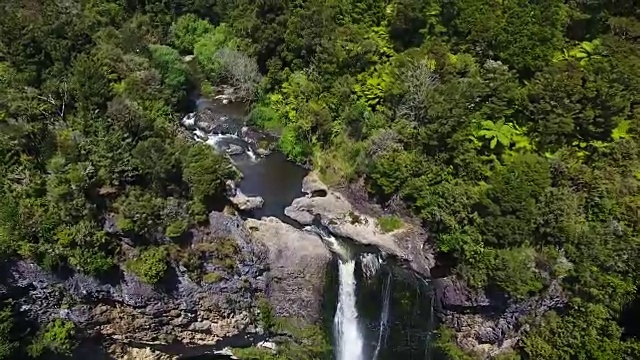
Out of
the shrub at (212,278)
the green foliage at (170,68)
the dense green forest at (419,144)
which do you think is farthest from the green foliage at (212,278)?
the green foliage at (170,68)

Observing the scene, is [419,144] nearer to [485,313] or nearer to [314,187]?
[314,187]

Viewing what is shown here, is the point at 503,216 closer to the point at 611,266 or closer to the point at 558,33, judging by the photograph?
the point at 611,266

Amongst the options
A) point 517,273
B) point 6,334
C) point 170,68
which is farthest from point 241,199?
point 517,273

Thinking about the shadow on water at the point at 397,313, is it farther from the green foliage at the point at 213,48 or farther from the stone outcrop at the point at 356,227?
the green foliage at the point at 213,48

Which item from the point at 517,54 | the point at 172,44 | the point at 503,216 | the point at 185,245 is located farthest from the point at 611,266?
the point at 172,44

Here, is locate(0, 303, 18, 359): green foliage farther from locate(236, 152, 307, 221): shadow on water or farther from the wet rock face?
locate(236, 152, 307, 221): shadow on water
